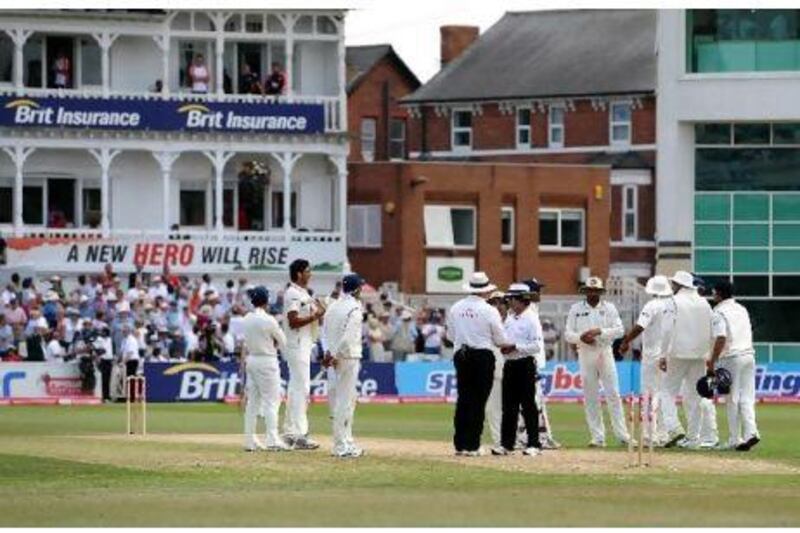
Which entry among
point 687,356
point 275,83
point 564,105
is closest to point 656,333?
point 687,356

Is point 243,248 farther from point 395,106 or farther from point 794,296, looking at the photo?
point 395,106

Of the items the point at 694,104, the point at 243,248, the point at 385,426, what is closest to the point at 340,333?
the point at 385,426

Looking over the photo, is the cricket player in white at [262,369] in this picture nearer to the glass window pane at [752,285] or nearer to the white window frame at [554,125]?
the glass window pane at [752,285]

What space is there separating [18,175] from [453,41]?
28935mm

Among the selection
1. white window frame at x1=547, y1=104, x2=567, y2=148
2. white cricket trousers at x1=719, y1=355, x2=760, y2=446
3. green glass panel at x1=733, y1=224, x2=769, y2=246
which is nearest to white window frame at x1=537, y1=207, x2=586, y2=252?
white window frame at x1=547, y1=104, x2=567, y2=148

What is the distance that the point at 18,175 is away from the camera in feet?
209

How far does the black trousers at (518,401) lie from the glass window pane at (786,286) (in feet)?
112

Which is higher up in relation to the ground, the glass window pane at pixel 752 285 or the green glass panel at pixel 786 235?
the green glass panel at pixel 786 235

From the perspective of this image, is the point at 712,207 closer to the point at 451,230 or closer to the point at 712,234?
the point at 712,234

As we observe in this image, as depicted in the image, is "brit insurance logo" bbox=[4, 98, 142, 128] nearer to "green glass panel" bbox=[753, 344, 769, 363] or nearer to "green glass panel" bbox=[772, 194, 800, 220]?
"green glass panel" bbox=[772, 194, 800, 220]

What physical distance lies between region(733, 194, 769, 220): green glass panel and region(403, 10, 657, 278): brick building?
18148 mm

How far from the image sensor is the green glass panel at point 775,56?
5944 cm

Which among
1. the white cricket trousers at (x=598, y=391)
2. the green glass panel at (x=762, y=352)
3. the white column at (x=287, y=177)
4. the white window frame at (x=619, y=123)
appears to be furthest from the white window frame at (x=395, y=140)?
the white cricket trousers at (x=598, y=391)

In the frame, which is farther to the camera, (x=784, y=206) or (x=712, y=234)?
(x=712, y=234)
